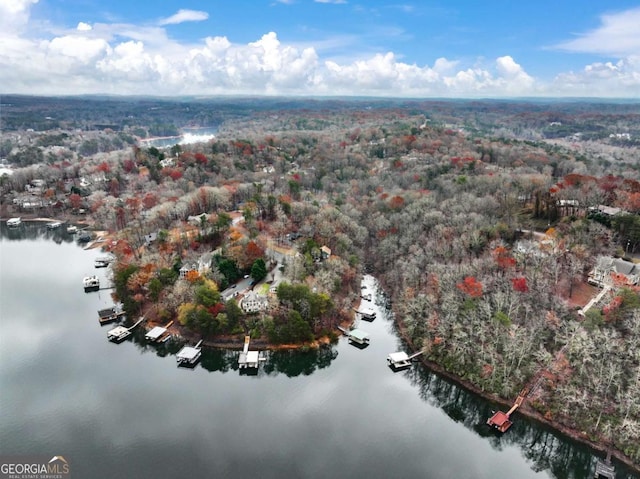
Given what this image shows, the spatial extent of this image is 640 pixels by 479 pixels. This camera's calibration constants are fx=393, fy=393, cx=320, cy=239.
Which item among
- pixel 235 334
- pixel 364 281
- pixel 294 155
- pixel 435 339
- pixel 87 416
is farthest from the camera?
pixel 294 155

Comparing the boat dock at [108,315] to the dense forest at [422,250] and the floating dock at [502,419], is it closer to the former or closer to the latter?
the dense forest at [422,250]

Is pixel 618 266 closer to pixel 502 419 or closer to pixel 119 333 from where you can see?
pixel 502 419

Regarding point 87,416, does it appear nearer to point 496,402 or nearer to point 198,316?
point 198,316

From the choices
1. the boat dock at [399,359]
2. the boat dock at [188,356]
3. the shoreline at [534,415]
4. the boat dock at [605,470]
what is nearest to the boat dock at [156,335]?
the boat dock at [188,356]

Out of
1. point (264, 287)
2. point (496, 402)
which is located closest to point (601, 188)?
point (496, 402)

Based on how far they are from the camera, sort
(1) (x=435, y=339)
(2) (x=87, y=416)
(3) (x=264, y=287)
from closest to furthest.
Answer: (2) (x=87, y=416) < (1) (x=435, y=339) < (3) (x=264, y=287)

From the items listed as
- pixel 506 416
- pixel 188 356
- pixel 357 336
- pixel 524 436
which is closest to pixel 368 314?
pixel 357 336
